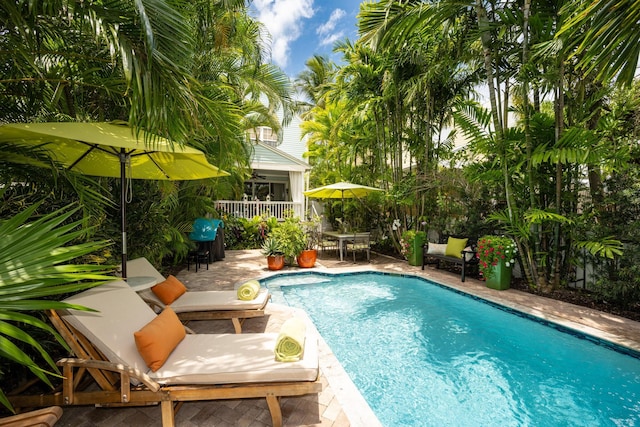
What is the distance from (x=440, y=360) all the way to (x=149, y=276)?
458 centimetres

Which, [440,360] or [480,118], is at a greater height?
[480,118]

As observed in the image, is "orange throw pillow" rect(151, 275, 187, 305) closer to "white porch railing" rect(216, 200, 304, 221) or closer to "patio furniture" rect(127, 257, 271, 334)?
"patio furniture" rect(127, 257, 271, 334)

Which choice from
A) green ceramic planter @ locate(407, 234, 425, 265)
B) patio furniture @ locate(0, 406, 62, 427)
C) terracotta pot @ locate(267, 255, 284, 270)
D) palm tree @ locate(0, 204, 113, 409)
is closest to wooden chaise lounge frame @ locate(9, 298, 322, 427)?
patio furniture @ locate(0, 406, 62, 427)

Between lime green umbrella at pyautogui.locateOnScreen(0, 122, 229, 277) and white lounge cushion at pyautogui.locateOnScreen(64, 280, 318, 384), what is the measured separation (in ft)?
4.48

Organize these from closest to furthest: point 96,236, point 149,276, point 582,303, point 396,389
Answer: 1. point 396,389
2. point 96,236
3. point 149,276
4. point 582,303

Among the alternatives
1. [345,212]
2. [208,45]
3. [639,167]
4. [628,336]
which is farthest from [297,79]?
[628,336]

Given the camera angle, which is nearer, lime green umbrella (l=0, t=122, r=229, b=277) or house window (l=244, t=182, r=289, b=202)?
lime green umbrella (l=0, t=122, r=229, b=277)

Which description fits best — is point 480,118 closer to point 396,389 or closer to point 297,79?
point 396,389

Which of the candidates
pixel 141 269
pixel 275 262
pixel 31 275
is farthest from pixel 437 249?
pixel 31 275

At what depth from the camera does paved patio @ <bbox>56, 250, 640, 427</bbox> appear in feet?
9.21

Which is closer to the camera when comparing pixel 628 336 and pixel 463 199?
pixel 628 336

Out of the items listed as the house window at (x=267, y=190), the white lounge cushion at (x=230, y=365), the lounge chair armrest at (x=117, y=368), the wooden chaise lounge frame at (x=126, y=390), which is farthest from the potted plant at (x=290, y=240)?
the house window at (x=267, y=190)

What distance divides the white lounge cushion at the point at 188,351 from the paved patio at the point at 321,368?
1.59ft

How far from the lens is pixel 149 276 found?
4.95 meters
